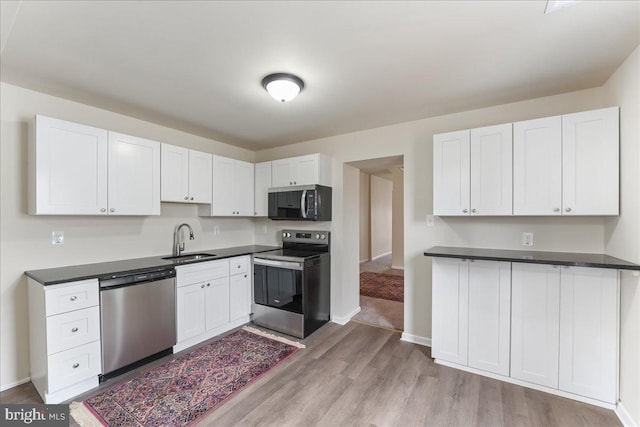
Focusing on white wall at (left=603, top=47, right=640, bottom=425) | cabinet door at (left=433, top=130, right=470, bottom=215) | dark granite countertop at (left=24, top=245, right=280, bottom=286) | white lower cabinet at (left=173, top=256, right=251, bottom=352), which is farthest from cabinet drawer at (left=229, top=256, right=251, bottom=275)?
white wall at (left=603, top=47, right=640, bottom=425)

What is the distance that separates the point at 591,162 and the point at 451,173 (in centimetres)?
98

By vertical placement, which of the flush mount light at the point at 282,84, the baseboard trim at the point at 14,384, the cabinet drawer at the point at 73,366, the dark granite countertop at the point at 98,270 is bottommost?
the baseboard trim at the point at 14,384

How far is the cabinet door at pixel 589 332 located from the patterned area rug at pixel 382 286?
8.31 feet

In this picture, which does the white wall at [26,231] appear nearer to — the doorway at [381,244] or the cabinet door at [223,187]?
the cabinet door at [223,187]

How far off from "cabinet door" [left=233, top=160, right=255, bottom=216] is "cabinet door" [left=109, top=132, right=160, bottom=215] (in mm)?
1084

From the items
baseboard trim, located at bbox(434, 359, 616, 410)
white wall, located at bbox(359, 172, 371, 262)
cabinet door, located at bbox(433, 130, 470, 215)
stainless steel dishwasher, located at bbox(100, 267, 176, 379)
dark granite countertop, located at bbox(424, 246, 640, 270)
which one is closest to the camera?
dark granite countertop, located at bbox(424, 246, 640, 270)

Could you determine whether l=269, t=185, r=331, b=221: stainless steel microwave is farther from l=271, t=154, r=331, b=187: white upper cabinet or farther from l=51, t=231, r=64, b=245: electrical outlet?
l=51, t=231, r=64, b=245: electrical outlet

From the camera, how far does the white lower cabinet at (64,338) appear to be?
2.04 meters

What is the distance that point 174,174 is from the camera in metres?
3.12

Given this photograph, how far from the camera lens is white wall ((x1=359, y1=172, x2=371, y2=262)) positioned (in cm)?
773

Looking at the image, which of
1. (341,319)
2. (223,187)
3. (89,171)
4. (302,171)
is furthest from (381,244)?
(89,171)

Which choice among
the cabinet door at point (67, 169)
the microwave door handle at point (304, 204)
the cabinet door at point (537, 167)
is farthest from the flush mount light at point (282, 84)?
the cabinet door at point (537, 167)

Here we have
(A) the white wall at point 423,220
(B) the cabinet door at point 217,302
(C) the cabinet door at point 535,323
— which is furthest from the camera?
(B) the cabinet door at point 217,302

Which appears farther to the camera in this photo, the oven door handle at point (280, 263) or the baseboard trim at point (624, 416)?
the oven door handle at point (280, 263)
